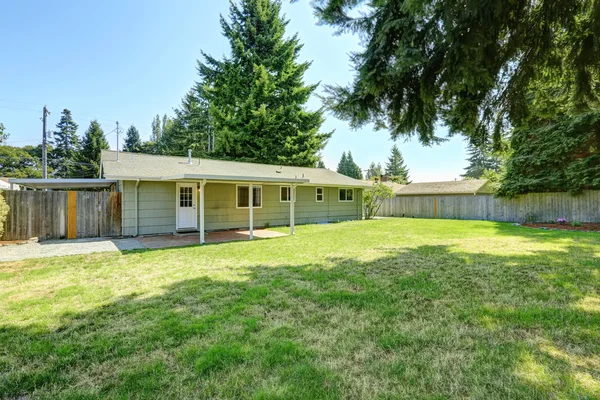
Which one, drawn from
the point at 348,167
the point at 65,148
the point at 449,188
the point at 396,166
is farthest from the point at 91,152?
the point at 396,166

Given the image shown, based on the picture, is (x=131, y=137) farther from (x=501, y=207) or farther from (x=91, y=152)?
(x=501, y=207)

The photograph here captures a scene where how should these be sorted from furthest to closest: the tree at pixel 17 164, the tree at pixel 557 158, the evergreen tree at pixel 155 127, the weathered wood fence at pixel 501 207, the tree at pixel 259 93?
the evergreen tree at pixel 155 127 < the tree at pixel 17 164 < the tree at pixel 259 93 < the weathered wood fence at pixel 501 207 < the tree at pixel 557 158

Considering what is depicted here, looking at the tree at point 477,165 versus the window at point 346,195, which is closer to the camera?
the window at point 346,195

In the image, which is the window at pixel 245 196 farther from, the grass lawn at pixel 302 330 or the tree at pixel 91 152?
the tree at pixel 91 152

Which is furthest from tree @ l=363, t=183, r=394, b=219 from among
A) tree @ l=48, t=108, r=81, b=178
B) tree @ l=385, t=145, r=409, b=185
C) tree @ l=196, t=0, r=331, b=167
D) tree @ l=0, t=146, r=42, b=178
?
tree @ l=0, t=146, r=42, b=178

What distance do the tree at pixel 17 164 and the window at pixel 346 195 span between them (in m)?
35.7

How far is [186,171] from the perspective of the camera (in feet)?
36.9

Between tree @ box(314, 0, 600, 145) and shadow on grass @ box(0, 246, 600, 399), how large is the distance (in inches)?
108

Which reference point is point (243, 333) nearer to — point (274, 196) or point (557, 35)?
point (557, 35)

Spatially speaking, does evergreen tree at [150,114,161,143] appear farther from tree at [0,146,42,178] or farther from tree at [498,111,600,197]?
tree at [498,111,600,197]

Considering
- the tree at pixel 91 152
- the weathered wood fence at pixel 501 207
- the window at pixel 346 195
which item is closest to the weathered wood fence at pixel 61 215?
the window at pixel 346 195

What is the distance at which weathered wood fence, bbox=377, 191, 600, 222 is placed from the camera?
1362 centimetres

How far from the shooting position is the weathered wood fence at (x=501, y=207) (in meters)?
13.6

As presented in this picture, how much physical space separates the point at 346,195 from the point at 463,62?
45.2 feet
